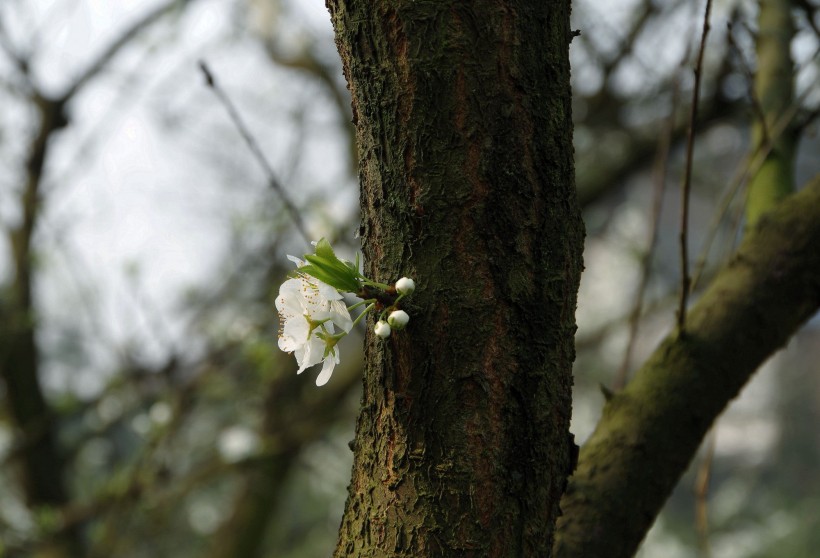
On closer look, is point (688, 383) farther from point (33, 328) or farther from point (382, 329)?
point (33, 328)

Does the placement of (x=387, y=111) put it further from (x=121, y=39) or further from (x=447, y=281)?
(x=121, y=39)

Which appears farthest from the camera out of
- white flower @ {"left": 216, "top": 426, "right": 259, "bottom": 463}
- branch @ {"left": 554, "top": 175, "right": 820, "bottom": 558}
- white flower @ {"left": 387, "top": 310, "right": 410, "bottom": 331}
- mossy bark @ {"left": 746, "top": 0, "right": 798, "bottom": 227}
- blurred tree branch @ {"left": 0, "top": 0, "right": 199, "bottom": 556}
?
white flower @ {"left": 216, "top": 426, "right": 259, "bottom": 463}

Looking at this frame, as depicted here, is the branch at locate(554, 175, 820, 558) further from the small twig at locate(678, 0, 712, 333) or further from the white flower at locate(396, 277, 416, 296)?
the white flower at locate(396, 277, 416, 296)

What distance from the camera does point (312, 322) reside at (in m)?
0.62

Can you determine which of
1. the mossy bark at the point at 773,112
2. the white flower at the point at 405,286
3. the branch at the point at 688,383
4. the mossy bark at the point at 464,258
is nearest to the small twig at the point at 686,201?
the branch at the point at 688,383

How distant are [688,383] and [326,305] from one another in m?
0.45

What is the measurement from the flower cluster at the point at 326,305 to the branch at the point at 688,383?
1.13 ft

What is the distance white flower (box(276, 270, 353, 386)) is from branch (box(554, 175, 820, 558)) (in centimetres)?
34

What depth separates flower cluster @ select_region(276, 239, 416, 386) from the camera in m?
0.56

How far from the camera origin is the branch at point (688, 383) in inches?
32.0

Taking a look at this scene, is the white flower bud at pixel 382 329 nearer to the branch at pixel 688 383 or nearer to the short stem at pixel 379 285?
the short stem at pixel 379 285

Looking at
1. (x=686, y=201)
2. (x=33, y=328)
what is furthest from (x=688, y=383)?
(x=33, y=328)

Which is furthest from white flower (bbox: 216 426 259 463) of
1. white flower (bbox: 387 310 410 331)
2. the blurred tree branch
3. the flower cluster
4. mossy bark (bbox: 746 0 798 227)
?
white flower (bbox: 387 310 410 331)

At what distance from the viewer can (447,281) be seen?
1.90 feet
